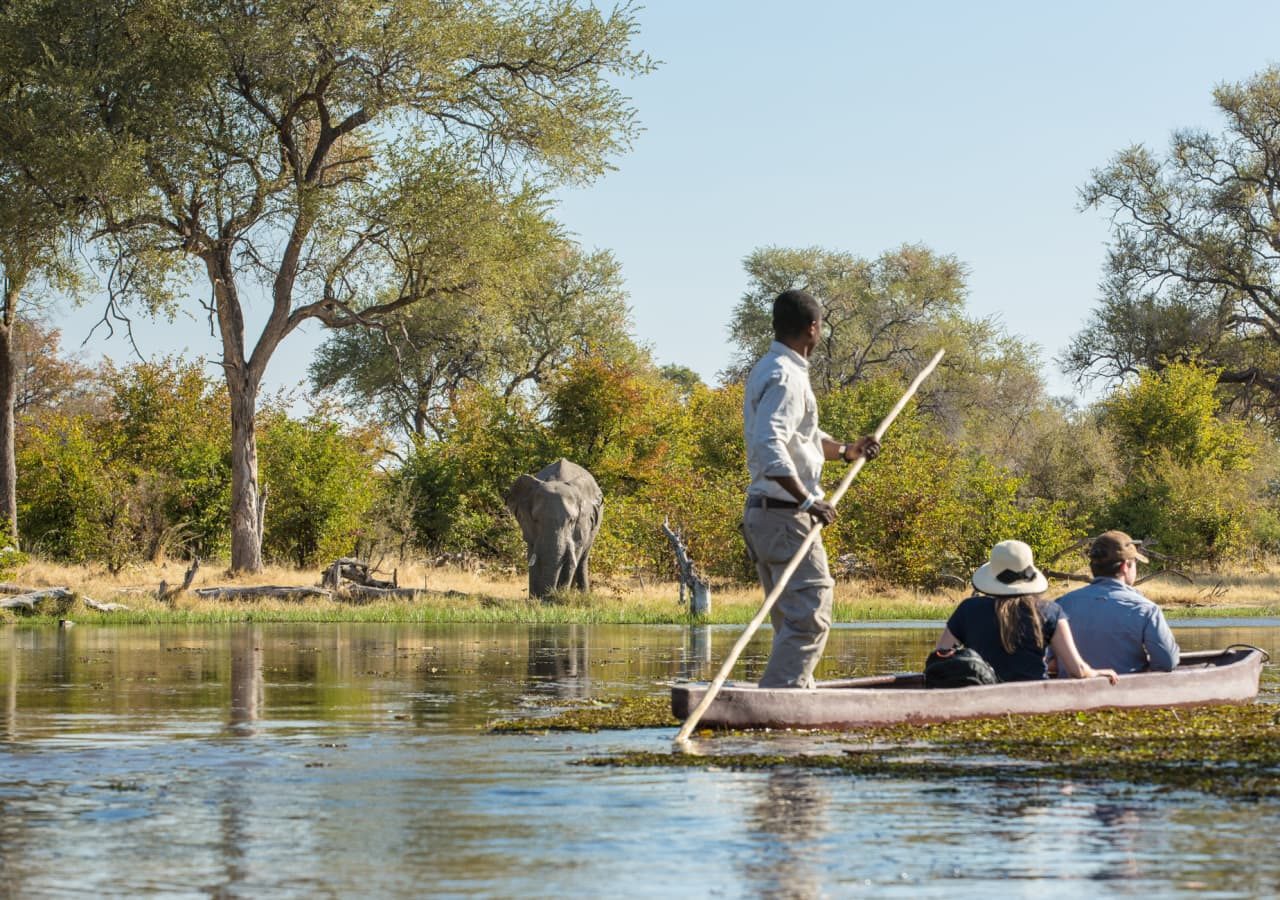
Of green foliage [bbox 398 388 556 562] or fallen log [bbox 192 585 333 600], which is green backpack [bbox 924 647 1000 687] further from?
green foliage [bbox 398 388 556 562]

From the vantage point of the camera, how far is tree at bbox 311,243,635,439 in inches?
2477

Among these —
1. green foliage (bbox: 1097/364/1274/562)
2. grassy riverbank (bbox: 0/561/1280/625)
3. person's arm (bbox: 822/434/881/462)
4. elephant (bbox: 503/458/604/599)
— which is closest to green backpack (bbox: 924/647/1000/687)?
person's arm (bbox: 822/434/881/462)

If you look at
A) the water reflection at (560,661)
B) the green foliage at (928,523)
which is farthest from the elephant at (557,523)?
the green foliage at (928,523)

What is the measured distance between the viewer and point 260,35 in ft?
118

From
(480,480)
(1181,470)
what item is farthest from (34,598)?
(1181,470)

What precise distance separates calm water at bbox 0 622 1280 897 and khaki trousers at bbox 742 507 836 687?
77cm

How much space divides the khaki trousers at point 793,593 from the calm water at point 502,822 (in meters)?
0.77

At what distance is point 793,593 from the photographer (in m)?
10.6

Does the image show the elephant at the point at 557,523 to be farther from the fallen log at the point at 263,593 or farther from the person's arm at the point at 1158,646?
the person's arm at the point at 1158,646

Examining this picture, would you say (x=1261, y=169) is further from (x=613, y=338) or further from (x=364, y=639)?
(x=364, y=639)

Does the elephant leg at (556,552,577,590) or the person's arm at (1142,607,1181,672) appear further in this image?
the elephant leg at (556,552,577,590)

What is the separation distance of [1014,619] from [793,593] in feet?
5.45

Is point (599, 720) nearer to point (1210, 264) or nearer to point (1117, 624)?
point (1117, 624)

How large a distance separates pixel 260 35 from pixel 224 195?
12.4 ft
